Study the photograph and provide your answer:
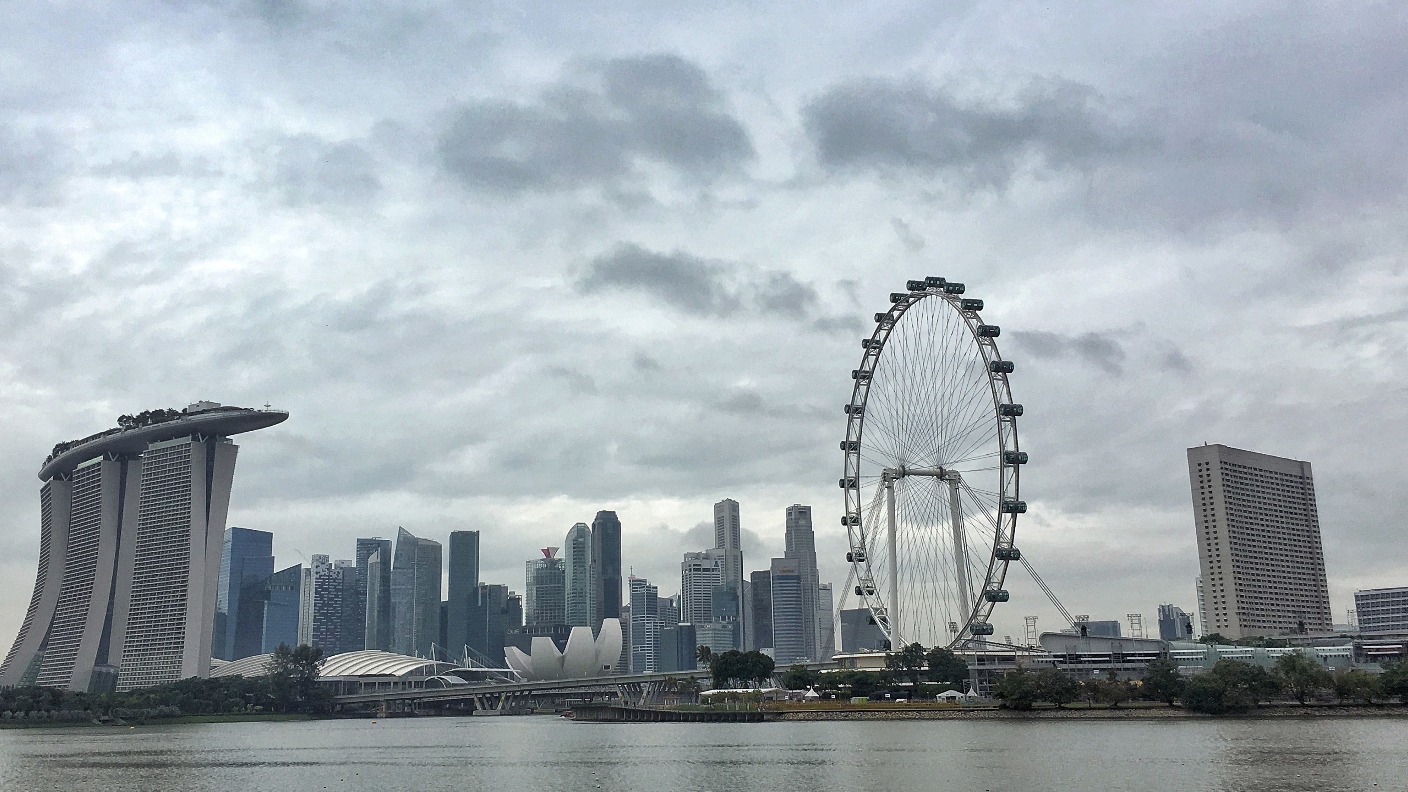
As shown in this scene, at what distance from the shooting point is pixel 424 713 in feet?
641

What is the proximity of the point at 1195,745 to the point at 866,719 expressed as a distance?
42532mm

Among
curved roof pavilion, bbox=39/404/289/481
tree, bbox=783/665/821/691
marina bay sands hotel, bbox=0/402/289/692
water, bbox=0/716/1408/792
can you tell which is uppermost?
curved roof pavilion, bbox=39/404/289/481

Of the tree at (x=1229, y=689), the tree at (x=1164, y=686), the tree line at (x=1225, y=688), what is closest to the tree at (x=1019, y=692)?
the tree line at (x=1225, y=688)

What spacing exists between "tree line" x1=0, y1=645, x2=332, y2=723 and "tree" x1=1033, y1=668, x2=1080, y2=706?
9403 centimetres

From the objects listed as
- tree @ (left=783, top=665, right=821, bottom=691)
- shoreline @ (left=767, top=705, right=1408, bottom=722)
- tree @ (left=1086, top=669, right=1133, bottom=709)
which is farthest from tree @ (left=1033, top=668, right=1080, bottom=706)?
tree @ (left=783, top=665, right=821, bottom=691)

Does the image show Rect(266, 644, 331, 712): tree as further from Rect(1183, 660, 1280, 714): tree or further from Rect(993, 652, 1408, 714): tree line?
Rect(1183, 660, 1280, 714): tree

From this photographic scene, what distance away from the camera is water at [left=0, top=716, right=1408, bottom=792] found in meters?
51.3

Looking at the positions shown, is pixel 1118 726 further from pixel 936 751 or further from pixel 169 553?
pixel 169 553

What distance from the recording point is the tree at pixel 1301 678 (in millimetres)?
95375

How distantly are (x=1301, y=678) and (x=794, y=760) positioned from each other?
163 ft

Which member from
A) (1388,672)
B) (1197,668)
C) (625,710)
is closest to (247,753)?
(625,710)

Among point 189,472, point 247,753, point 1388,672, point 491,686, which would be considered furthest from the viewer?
point 491,686

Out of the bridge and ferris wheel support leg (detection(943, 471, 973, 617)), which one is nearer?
ferris wheel support leg (detection(943, 471, 973, 617))

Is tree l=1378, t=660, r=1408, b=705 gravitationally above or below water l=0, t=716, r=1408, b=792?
above
